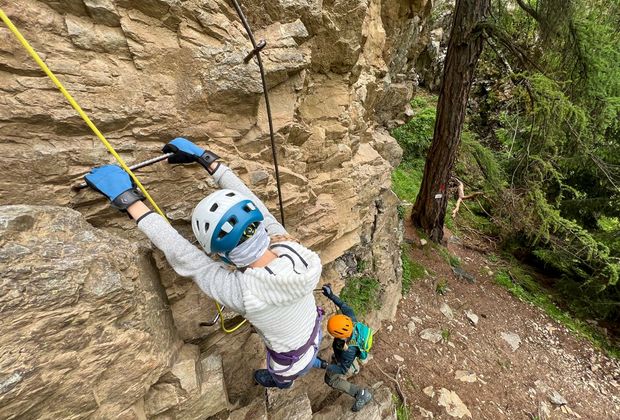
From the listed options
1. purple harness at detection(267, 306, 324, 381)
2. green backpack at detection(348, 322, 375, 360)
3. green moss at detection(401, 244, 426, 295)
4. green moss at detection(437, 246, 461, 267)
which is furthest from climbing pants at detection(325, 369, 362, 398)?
green moss at detection(437, 246, 461, 267)

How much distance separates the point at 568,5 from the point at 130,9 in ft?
22.1

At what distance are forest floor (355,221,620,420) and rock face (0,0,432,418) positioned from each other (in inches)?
108

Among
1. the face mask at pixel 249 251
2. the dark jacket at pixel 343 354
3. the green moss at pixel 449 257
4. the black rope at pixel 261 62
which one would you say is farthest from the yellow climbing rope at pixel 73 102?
the green moss at pixel 449 257

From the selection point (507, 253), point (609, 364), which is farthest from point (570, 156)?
point (609, 364)

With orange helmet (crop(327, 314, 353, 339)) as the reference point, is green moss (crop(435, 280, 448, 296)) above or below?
below

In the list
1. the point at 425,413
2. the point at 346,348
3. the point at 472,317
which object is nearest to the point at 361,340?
the point at 346,348

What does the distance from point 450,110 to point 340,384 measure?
5.75 meters

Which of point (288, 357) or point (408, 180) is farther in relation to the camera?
point (408, 180)

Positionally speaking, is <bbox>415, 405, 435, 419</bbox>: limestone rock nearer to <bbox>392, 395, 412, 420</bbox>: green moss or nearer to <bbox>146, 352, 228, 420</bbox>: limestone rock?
<bbox>392, 395, 412, 420</bbox>: green moss

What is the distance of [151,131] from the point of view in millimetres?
2754

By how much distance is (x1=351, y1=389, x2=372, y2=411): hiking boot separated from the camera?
13.5ft

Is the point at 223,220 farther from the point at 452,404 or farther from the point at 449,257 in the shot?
the point at 449,257

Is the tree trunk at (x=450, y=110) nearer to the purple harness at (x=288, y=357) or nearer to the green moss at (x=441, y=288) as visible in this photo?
the green moss at (x=441, y=288)

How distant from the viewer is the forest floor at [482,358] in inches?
206
